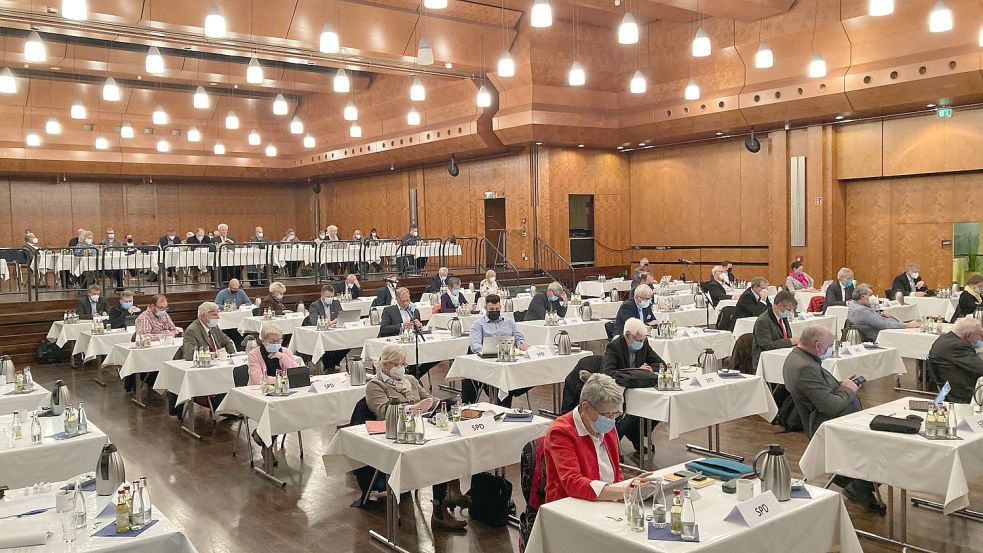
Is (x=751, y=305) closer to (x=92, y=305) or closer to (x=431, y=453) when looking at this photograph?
(x=431, y=453)

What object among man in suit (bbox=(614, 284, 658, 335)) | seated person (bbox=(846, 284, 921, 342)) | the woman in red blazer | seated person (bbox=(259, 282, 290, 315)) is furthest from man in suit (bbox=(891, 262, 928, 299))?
the woman in red blazer

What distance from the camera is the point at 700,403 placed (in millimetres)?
6582

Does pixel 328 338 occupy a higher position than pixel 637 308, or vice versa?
pixel 637 308

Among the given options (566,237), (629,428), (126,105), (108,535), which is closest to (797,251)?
(566,237)

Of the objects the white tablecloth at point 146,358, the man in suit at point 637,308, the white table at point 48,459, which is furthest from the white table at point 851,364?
the white tablecloth at point 146,358

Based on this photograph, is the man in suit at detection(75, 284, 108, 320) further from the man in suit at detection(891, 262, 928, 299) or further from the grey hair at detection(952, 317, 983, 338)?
the man in suit at detection(891, 262, 928, 299)

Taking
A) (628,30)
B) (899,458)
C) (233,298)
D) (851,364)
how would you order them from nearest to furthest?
(899,458) < (851,364) < (628,30) < (233,298)

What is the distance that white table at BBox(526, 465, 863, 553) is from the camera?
3.44m

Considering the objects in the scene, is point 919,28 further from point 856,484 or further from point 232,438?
point 232,438

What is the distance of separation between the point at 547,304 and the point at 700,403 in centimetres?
523

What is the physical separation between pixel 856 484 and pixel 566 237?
1637 cm

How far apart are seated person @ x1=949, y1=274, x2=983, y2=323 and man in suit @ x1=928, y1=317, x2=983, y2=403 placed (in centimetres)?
386

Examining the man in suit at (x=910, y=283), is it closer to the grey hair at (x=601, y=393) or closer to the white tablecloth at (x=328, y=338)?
the white tablecloth at (x=328, y=338)

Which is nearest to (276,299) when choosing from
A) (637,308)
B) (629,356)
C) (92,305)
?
(92,305)
